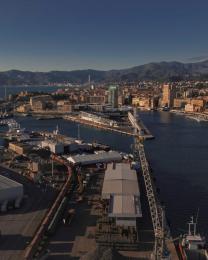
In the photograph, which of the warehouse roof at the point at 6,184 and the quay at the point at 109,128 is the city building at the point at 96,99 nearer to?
the quay at the point at 109,128

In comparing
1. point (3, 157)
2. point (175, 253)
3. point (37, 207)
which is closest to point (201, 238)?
point (175, 253)

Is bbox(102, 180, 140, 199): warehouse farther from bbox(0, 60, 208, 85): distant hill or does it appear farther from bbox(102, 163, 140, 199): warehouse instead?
bbox(0, 60, 208, 85): distant hill

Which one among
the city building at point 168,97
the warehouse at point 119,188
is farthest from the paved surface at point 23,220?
the city building at point 168,97

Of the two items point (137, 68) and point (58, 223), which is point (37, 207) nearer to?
point (58, 223)

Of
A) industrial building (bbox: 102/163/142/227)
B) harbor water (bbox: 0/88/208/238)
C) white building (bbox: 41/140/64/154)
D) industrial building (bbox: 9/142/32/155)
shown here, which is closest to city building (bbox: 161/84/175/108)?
harbor water (bbox: 0/88/208/238)

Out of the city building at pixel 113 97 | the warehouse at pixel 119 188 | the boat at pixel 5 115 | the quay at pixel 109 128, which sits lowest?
the boat at pixel 5 115

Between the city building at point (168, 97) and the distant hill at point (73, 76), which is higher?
the distant hill at point (73, 76)

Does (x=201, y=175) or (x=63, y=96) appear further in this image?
(x=63, y=96)
